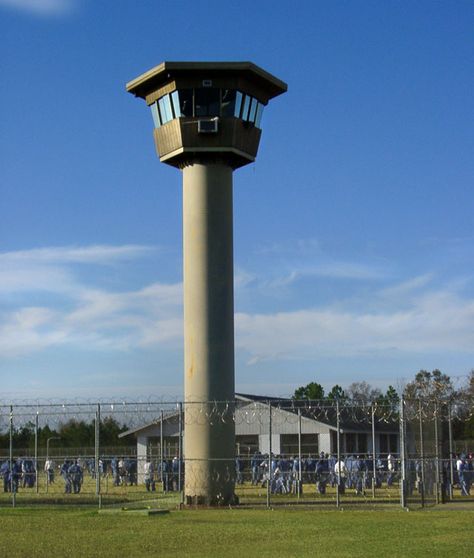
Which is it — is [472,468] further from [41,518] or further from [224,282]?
[41,518]

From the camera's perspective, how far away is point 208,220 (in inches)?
1055

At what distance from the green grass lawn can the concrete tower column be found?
2710 millimetres

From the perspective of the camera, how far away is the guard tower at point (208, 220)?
2592cm

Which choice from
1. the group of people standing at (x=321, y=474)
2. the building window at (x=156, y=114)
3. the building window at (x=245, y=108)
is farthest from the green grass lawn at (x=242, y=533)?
the building window at (x=156, y=114)

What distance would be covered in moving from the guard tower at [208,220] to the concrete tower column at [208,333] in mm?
26

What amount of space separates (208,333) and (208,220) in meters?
3.11

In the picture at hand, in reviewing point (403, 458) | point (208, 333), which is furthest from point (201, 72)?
point (403, 458)

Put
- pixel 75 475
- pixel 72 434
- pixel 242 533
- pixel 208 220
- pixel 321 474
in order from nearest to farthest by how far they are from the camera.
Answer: pixel 242 533 → pixel 208 220 → pixel 75 475 → pixel 321 474 → pixel 72 434

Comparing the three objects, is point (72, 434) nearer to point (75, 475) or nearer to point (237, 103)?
point (75, 475)

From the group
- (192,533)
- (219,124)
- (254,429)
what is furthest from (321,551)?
(254,429)

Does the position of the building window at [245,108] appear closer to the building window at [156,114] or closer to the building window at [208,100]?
the building window at [208,100]

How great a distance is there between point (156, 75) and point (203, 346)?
7.64m

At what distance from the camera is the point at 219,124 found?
1061 inches

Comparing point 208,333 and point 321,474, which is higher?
point 208,333
